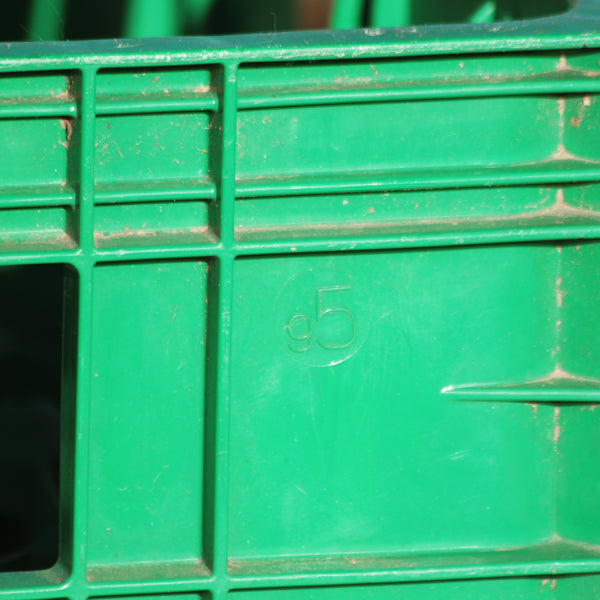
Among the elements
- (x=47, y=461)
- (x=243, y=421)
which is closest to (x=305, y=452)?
(x=243, y=421)

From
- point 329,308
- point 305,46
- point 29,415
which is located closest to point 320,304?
point 329,308

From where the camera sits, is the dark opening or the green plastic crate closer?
the green plastic crate

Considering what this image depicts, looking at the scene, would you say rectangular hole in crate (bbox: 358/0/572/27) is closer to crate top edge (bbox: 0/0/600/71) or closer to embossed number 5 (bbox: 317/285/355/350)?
crate top edge (bbox: 0/0/600/71)

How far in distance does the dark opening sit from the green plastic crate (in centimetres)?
88

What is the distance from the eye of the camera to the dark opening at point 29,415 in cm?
194

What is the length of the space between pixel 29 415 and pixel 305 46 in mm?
1371

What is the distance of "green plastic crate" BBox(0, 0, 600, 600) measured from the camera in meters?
1.00

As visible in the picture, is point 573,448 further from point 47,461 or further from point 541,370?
point 47,461

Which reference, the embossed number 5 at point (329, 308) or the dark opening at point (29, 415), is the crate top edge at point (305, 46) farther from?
the dark opening at point (29, 415)

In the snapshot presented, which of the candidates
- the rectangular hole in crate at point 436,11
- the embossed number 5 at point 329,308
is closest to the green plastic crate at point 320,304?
the embossed number 5 at point 329,308

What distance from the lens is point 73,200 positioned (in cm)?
99

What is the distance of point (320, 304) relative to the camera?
1.05 metres

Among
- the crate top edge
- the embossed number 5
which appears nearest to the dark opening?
the embossed number 5

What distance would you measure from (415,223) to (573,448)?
0.30 m
